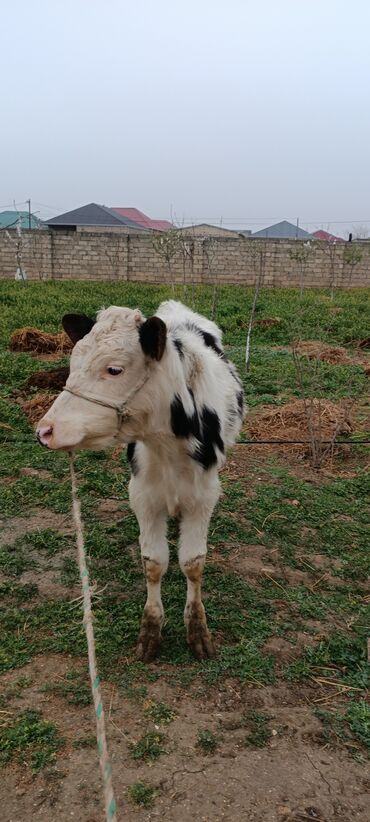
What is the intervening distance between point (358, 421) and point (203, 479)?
4.16 meters

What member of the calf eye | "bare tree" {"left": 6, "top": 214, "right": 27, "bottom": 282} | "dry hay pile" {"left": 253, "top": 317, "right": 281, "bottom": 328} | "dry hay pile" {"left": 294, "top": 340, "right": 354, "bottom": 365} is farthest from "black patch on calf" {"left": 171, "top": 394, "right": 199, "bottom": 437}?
"bare tree" {"left": 6, "top": 214, "right": 27, "bottom": 282}

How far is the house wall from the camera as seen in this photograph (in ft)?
69.4

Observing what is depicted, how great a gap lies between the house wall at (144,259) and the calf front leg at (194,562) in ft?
61.5

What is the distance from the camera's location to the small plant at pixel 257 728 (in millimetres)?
2350

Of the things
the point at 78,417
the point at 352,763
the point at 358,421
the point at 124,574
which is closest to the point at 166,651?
the point at 124,574

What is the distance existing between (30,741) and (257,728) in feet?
3.02

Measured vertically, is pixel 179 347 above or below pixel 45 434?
above

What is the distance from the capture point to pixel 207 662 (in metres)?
2.84

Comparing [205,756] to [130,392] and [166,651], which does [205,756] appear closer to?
[166,651]

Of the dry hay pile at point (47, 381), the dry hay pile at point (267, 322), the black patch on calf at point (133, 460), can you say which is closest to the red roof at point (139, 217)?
the dry hay pile at point (267, 322)

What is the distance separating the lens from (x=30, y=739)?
232cm

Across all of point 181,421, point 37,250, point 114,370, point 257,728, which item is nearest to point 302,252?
point 37,250

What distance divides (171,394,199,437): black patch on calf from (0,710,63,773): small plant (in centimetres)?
132

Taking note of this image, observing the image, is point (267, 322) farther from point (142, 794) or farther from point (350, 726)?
point (142, 794)
